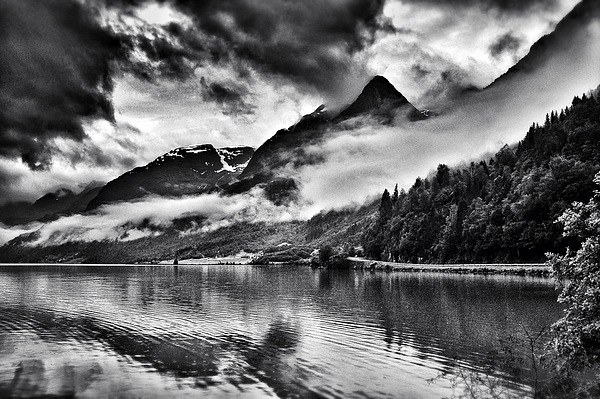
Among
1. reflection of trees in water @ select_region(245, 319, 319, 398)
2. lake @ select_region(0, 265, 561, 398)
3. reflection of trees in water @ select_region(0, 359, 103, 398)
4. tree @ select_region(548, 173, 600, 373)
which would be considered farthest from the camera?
lake @ select_region(0, 265, 561, 398)

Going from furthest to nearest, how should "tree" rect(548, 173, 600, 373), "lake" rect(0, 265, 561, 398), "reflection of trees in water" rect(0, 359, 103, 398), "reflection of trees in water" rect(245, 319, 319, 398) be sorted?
"lake" rect(0, 265, 561, 398) < "reflection of trees in water" rect(245, 319, 319, 398) < "reflection of trees in water" rect(0, 359, 103, 398) < "tree" rect(548, 173, 600, 373)

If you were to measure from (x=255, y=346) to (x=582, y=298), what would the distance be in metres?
27.4

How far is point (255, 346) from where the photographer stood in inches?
1688

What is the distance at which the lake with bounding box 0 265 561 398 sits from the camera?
29625 mm

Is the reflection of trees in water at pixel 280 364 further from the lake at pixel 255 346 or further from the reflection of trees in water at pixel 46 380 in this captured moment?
the reflection of trees in water at pixel 46 380

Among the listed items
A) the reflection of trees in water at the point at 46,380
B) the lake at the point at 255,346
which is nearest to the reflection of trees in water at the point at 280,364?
the lake at the point at 255,346

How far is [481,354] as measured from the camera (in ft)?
127

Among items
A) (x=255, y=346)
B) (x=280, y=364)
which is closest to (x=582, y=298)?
(x=280, y=364)

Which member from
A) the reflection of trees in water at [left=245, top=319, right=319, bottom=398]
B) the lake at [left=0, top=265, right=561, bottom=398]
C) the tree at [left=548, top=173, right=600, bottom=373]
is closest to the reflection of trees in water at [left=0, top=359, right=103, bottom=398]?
the lake at [left=0, top=265, right=561, bottom=398]

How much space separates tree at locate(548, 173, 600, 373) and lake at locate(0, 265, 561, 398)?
4.42 meters

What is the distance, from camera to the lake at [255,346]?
29625 millimetres

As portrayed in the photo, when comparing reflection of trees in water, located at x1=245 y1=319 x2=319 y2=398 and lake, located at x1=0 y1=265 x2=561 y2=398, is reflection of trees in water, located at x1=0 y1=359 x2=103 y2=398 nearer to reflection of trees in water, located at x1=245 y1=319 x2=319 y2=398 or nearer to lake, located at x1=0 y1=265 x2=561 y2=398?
lake, located at x1=0 y1=265 x2=561 y2=398

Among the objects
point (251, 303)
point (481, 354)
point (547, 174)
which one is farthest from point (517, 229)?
point (481, 354)

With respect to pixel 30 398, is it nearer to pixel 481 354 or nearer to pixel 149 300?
pixel 481 354
